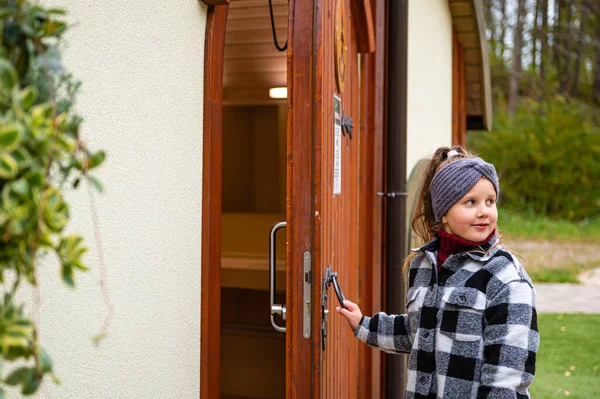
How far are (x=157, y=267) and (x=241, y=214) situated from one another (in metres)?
4.41

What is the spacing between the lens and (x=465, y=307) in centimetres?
216

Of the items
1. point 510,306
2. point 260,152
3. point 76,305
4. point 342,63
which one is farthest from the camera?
point 260,152

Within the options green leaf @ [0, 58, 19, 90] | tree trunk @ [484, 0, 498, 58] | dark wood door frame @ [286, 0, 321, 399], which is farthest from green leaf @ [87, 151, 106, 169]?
tree trunk @ [484, 0, 498, 58]

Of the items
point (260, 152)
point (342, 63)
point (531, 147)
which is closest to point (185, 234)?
point (342, 63)

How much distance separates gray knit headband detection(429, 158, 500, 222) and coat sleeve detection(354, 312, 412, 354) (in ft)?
1.31

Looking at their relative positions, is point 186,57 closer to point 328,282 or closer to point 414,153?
point 328,282

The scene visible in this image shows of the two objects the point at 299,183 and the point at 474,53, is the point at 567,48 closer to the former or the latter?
the point at 474,53

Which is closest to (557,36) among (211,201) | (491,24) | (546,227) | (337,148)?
(491,24)

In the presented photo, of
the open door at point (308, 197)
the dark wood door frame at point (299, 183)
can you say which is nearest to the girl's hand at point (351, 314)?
the open door at point (308, 197)

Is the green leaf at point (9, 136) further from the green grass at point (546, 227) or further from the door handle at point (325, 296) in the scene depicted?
the green grass at point (546, 227)

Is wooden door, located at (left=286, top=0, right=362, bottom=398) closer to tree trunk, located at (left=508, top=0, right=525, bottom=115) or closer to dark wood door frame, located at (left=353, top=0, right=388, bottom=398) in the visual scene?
dark wood door frame, located at (left=353, top=0, right=388, bottom=398)

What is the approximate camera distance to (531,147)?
21.5m

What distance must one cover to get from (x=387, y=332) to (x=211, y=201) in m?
0.85

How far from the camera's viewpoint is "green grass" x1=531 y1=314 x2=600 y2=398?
675 centimetres
